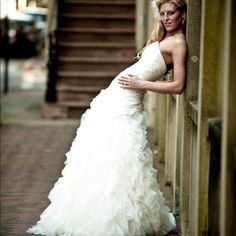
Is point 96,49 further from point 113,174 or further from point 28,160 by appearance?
point 113,174

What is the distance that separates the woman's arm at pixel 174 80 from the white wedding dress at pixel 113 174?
8 cm

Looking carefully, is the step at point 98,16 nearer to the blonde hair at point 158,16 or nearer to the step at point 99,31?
the step at point 99,31

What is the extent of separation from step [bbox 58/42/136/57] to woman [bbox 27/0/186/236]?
8969mm

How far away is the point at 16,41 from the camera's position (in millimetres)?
36406

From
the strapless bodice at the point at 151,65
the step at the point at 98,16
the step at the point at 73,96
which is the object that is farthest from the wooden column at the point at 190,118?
the step at the point at 98,16

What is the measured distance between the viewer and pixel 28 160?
968 cm

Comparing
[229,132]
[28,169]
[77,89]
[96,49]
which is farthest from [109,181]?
[96,49]

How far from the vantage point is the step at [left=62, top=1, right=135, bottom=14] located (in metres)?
15.4

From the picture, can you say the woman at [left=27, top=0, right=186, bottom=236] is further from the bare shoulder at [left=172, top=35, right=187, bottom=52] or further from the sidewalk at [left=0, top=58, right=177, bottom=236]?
the sidewalk at [left=0, top=58, right=177, bottom=236]

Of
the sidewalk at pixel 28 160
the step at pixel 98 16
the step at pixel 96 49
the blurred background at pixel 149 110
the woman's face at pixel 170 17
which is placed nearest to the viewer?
the blurred background at pixel 149 110

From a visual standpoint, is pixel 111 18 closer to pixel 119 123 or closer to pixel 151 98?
pixel 151 98

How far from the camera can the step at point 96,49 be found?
14664 mm

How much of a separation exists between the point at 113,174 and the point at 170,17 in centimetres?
127

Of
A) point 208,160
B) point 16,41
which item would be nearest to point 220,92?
point 208,160
